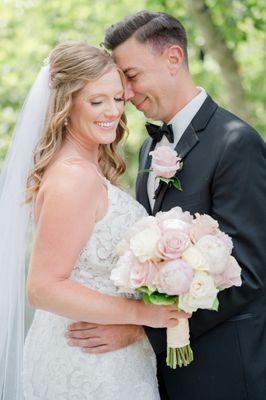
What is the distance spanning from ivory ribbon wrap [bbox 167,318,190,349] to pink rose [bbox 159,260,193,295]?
0.37 metres

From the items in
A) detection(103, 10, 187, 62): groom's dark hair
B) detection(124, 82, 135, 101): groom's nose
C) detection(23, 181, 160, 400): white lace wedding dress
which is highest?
detection(103, 10, 187, 62): groom's dark hair

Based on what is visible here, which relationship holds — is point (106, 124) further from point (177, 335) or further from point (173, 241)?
point (177, 335)

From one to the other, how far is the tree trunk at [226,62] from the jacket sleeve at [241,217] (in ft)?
19.1

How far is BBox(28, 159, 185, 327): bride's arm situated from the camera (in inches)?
122

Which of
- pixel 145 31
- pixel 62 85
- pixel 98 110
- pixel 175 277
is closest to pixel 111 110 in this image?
pixel 98 110

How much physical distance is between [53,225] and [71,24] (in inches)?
379

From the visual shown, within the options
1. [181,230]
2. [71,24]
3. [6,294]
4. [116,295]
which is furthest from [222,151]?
[71,24]

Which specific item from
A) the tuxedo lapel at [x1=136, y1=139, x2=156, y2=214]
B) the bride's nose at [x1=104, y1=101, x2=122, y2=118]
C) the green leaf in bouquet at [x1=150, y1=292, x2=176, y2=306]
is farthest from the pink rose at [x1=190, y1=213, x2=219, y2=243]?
the tuxedo lapel at [x1=136, y1=139, x2=156, y2=214]

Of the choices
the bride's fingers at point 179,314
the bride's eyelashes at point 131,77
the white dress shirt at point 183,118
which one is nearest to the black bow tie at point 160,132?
the white dress shirt at point 183,118

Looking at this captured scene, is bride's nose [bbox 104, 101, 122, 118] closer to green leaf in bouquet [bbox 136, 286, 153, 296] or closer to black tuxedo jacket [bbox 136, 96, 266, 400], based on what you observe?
black tuxedo jacket [bbox 136, 96, 266, 400]

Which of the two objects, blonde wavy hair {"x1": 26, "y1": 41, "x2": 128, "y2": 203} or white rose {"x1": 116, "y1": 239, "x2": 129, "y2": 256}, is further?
blonde wavy hair {"x1": 26, "y1": 41, "x2": 128, "y2": 203}

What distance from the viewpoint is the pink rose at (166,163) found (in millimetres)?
3475

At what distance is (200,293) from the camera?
2.87 metres

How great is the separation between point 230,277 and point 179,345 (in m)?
0.42
